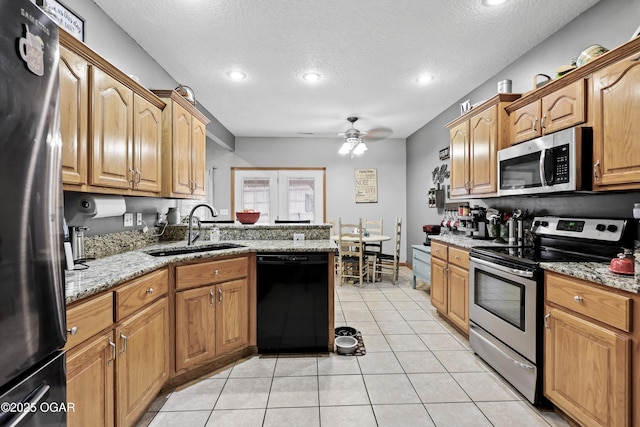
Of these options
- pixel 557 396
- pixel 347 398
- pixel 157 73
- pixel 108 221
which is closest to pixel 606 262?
pixel 557 396

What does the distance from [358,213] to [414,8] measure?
13.9 feet

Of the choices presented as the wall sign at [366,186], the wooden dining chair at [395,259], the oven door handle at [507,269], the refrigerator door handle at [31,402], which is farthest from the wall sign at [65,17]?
the wall sign at [366,186]

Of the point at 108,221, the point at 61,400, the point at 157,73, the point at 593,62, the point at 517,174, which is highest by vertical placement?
the point at 157,73

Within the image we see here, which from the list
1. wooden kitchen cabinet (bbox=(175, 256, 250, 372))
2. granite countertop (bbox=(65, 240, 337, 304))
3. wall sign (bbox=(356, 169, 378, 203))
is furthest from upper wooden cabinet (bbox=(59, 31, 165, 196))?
wall sign (bbox=(356, 169, 378, 203))

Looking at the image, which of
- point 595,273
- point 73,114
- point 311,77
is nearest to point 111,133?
point 73,114

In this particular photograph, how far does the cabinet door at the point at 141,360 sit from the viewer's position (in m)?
1.47

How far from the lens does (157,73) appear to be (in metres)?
2.91

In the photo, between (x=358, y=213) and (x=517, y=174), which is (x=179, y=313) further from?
(x=358, y=213)

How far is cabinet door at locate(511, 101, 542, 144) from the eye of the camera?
7.41 ft

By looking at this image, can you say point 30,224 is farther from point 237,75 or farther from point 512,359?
point 237,75

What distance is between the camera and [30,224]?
2.65 feet

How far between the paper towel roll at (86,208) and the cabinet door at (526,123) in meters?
3.06

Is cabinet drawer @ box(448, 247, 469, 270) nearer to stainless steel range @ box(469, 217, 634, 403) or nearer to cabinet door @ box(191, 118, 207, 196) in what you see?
stainless steel range @ box(469, 217, 634, 403)

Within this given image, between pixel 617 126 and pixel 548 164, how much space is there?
1.33 feet
